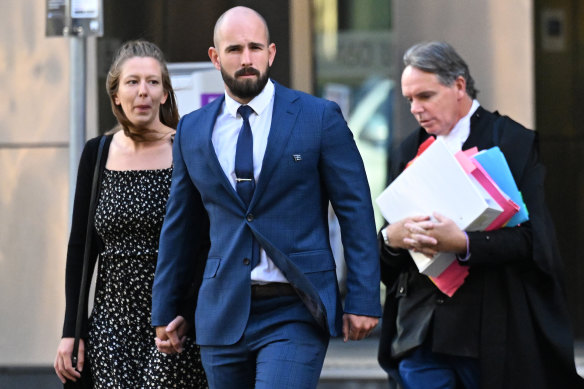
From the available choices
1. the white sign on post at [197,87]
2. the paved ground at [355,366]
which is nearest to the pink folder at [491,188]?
the white sign on post at [197,87]

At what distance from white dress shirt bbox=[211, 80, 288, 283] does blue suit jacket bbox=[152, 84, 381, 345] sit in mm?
39

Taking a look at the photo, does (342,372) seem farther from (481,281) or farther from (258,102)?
(258,102)

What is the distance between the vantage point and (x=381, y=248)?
15.9 feet

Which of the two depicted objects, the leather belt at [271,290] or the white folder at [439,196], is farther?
the white folder at [439,196]

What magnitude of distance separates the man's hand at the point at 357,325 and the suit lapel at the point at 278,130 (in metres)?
0.54

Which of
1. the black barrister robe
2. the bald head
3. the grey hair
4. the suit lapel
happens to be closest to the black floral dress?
the suit lapel

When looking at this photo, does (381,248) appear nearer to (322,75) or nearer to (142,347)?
(142,347)

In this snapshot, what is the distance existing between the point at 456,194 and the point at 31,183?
4580mm

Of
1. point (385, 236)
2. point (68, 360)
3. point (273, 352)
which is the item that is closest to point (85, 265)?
point (68, 360)

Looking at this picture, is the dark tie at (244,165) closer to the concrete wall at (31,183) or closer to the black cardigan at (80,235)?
the black cardigan at (80,235)

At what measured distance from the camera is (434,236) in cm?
442

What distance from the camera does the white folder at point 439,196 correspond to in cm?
438

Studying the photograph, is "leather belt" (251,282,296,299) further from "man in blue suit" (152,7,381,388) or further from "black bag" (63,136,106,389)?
"black bag" (63,136,106,389)

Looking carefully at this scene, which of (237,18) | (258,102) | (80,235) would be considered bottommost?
(80,235)
